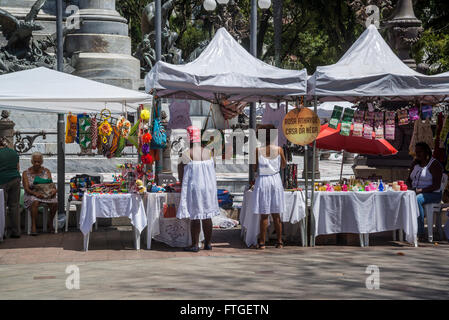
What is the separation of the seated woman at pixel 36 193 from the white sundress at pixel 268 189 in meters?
3.73

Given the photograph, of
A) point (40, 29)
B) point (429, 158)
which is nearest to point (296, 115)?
point (429, 158)

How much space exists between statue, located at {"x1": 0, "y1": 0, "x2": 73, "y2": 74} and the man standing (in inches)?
421

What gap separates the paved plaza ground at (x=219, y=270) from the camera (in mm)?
7871

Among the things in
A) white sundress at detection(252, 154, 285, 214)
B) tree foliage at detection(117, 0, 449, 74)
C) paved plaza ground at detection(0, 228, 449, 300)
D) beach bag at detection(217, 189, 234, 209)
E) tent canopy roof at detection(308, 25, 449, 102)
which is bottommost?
paved plaza ground at detection(0, 228, 449, 300)

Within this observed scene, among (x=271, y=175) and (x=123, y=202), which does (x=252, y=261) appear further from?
(x=123, y=202)

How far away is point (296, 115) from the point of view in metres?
11.9

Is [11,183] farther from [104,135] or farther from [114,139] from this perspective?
[114,139]

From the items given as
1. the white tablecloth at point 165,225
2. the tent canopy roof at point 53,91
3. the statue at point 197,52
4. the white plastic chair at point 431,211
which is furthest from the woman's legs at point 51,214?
the statue at point 197,52

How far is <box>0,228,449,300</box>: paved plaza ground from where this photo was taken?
25.8ft

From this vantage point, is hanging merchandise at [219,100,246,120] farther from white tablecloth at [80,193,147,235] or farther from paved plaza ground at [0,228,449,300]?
white tablecloth at [80,193,147,235]

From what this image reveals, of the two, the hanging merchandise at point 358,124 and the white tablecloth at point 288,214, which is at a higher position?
the hanging merchandise at point 358,124

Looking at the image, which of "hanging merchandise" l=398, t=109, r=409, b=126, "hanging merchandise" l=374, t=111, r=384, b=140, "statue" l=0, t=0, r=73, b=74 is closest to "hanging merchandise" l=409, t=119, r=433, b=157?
"hanging merchandise" l=398, t=109, r=409, b=126

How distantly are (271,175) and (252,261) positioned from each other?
1.67 m

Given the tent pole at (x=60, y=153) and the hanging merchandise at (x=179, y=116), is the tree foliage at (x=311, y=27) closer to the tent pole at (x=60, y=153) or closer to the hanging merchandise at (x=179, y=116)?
the tent pole at (x=60, y=153)
